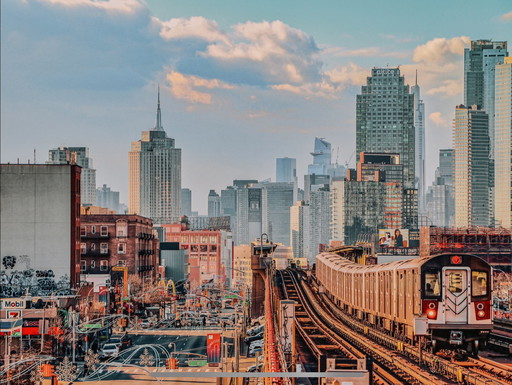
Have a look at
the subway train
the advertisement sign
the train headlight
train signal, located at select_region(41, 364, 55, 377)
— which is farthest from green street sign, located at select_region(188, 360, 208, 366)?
the train headlight

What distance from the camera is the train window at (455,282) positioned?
41406 millimetres

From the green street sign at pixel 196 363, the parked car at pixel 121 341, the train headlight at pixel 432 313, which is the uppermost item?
the train headlight at pixel 432 313

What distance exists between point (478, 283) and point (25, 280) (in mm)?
60504

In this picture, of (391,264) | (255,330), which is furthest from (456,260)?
(255,330)

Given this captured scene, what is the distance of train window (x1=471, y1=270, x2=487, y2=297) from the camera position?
41531 millimetres

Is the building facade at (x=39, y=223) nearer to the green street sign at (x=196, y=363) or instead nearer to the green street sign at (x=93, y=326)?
the green street sign at (x=93, y=326)

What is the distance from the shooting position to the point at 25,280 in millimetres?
93250

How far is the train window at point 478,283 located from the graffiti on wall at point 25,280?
180 ft

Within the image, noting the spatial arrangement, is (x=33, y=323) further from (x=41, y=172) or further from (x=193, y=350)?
(x=41, y=172)

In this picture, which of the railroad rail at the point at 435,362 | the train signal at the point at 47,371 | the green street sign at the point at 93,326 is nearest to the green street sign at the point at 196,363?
the railroad rail at the point at 435,362

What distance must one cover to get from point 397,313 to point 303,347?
801 centimetres

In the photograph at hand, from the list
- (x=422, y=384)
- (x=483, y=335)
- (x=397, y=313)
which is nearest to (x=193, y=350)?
(x=397, y=313)

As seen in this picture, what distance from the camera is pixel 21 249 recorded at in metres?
95.0

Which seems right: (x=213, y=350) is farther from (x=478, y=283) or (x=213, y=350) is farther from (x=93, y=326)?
(x=478, y=283)
